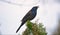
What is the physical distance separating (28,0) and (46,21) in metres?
0.29

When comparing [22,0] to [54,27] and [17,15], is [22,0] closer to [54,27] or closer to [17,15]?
[17,15]

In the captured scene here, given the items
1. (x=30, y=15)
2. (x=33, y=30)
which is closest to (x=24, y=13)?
(x=30, y=15)

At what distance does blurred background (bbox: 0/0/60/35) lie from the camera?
125 centimetres

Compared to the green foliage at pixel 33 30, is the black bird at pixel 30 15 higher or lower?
higher

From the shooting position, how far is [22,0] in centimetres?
128

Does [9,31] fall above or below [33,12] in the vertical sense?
below

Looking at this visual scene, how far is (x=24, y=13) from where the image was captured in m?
1.28

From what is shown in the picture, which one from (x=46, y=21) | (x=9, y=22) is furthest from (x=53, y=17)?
(x=9, y=22)

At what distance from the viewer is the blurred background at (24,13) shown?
1.25m

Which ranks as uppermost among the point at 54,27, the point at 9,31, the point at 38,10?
the point at 38,10

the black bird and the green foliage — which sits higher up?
the black bird

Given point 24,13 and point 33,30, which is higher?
point 24,13

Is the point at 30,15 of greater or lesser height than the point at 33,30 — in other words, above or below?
above

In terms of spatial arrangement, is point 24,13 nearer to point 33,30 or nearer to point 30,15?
point 30,15
